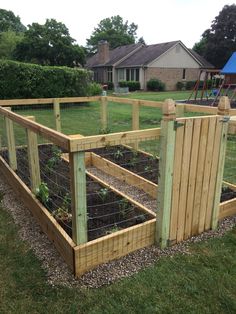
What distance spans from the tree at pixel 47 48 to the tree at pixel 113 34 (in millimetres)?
34402

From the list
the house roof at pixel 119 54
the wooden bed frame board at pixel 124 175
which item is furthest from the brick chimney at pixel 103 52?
the wooden bed frame board at pixel 124 175

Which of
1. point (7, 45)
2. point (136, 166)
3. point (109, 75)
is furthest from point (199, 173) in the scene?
point (7, 45)

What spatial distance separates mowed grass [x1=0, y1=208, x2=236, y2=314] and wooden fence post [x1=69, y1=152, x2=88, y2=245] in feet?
1.56

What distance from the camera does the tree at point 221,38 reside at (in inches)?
1617

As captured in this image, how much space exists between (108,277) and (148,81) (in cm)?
3062

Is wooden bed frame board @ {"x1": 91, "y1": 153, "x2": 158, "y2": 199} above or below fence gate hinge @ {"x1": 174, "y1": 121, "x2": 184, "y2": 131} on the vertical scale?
below

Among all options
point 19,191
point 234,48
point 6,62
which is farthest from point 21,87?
point 234,48

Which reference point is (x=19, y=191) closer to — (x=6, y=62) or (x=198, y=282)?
(x=198, y=282)

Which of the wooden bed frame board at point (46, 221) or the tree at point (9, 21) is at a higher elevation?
the tree at point (9, 21)

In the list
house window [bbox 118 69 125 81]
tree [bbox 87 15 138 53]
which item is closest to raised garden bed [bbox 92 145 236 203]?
house window [bbox 118 69 125 81]

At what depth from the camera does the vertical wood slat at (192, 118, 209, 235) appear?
2.96 metres

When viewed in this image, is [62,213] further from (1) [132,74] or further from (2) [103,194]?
(1) [132,74]

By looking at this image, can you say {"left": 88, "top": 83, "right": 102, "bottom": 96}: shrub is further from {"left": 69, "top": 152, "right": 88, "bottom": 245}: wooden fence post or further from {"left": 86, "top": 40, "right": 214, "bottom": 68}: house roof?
{"left": 86, "top": 40, "right": 214, "bottom": 68}: house roof

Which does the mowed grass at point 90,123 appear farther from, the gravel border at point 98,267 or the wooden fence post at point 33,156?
the wooden fence post at point 33,156
